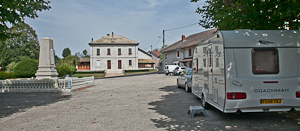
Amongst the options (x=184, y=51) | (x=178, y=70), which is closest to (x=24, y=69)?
(x=178, y=70)

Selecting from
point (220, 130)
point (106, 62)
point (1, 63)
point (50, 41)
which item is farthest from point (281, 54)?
point (1, 63)

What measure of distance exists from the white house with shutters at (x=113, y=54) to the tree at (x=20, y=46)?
16163 millimetres

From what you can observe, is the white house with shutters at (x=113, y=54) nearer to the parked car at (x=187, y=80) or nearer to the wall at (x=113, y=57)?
the wall at (x=113, y=57)

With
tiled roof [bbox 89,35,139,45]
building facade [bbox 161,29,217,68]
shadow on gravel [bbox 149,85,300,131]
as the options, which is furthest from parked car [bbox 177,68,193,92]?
tiled roof [bbox 89,35,139,45]

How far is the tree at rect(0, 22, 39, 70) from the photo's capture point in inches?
1991

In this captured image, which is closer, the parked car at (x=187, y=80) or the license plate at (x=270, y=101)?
the license plate at (x=270, y=101)

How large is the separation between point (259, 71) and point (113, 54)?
51414 millimetres

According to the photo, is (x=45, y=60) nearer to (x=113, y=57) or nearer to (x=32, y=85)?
(x=32, y=85)

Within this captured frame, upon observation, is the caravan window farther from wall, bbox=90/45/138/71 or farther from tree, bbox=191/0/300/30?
wall, bbox=90/45/138/71

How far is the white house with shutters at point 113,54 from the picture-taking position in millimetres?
54469

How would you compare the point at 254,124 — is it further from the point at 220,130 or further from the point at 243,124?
the point at 220,130

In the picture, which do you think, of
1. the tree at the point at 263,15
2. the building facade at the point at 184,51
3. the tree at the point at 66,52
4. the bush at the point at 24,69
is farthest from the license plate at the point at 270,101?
the tree at the point at 66,52

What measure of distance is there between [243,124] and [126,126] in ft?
10.5

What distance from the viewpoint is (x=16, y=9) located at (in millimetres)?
8977
